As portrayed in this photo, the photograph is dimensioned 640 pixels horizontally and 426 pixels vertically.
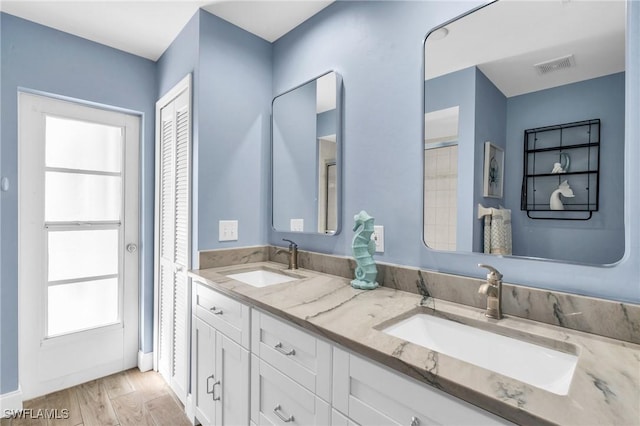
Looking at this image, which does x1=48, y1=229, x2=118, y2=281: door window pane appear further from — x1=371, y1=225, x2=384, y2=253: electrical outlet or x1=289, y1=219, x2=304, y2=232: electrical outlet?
x1=371, y1=225, x2=384, y2=253: electrical outlet

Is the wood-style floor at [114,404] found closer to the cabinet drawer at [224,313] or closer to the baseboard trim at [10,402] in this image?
the baseboard trim at [10,402]

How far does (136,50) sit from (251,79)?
98cm

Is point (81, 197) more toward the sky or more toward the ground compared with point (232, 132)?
more toward the ground

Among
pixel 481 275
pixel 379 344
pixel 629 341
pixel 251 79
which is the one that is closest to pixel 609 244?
pixel 629 341

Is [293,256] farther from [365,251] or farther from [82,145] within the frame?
[82,145]

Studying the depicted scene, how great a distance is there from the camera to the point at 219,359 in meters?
1.53

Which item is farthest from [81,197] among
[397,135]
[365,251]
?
[397,135]

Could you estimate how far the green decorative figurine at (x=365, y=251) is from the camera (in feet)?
4.57

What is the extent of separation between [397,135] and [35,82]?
2.26m

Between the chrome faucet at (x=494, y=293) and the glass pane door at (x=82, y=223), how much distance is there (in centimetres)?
248

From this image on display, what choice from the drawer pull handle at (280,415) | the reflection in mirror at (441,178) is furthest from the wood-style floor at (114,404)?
the reflection in mirror at (441,178)

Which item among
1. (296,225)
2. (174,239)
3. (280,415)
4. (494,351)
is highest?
(296,225)

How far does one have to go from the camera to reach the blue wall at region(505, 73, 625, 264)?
919 millimetres

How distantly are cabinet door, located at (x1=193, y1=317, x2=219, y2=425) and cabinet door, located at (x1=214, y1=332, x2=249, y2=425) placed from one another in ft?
0.21
